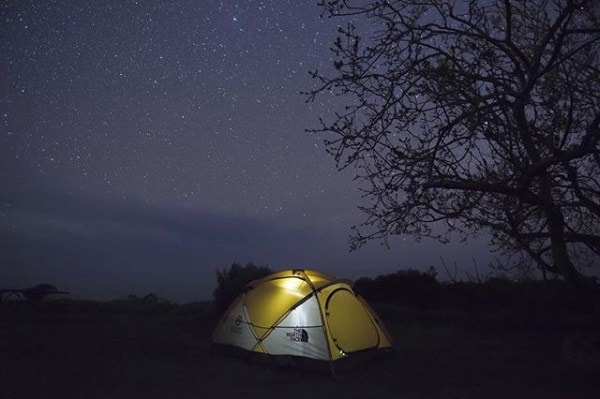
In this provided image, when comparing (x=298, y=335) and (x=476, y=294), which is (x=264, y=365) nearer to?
(x=298, y=335)

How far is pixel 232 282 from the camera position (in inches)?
568

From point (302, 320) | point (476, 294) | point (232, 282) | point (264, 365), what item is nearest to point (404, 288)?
point (476, 294)

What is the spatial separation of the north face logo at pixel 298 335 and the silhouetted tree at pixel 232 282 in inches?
169

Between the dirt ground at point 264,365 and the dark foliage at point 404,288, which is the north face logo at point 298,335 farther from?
the dark foliage at point 404,288

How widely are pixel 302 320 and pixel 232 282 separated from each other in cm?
493

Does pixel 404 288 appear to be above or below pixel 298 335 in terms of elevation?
above

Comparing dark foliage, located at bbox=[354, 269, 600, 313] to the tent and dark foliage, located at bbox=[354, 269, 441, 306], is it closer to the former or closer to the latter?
dark foliage, located at bbox=[354, 269, 441, 306]

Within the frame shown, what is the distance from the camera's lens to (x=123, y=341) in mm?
11094

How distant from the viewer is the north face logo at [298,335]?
9.70m

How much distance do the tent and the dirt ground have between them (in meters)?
0.33

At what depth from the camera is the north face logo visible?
9.70 metres

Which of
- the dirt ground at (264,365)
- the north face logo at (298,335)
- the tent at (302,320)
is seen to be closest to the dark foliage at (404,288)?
the dirt ground at (264,365)

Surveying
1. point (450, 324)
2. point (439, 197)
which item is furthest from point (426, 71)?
point (450, 324)

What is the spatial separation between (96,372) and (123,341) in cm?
272
